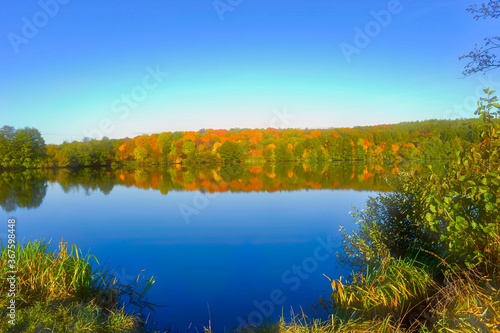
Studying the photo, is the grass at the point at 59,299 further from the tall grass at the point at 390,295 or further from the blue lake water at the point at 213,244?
the tall grass at the point at 390,295

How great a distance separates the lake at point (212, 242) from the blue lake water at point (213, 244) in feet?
0.10

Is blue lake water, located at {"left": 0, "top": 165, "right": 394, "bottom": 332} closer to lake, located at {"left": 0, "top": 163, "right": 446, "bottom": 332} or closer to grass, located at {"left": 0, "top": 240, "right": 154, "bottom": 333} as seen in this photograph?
lake, located at {"left": 0, "top": 163, "right": 446, "bottom": 332}

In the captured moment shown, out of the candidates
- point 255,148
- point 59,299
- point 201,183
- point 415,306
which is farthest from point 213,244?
point 255,148

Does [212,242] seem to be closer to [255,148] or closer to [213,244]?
[213,244]

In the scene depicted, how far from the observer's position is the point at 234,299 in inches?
278

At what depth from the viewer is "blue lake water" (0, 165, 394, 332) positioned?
6805mm

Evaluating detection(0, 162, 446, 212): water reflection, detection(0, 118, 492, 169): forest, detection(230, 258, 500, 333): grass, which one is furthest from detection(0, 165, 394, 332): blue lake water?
detection(0, 118, 492, 169): forest

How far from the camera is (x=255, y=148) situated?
93125mm

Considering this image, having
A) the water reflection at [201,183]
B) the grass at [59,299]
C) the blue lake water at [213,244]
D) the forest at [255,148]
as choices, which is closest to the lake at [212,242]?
the blue lake water at [213,244]

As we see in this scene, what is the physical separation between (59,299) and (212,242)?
7519mm

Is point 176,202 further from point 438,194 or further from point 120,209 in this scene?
point 438,194

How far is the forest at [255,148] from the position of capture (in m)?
77.5

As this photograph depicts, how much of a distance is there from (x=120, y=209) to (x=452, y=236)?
63.9ft

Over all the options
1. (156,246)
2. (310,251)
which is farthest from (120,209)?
(310,251)
